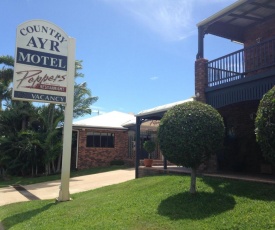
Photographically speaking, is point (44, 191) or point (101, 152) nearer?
point (44, 191)

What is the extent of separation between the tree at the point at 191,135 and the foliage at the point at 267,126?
1.56 meters

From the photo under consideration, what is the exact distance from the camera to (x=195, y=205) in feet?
24.5

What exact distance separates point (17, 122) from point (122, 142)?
7516mm

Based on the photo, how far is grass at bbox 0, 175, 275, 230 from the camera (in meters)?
6.37

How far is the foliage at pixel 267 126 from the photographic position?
633cm

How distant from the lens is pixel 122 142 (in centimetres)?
2467

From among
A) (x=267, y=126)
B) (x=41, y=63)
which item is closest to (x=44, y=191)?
(x=41, y=63)

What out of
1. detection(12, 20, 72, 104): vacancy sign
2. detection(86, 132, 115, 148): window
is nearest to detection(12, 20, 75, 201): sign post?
detection(12, 20, 72, 104): vacancy sign

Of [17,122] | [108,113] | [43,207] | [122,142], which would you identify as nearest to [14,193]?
[43,207]

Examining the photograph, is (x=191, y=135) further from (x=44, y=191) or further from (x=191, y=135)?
(x=44, y=191)

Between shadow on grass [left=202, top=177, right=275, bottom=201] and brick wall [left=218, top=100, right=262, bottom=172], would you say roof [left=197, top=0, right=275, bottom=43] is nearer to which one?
brick wall [left=218, top=100, right=262, bottom=172]

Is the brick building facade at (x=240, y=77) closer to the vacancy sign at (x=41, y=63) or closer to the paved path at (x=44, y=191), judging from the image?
the vacancy sign at (x=41, y=63)

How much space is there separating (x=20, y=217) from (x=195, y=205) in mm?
4732

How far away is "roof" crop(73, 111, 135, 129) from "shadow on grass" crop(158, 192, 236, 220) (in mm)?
15695
